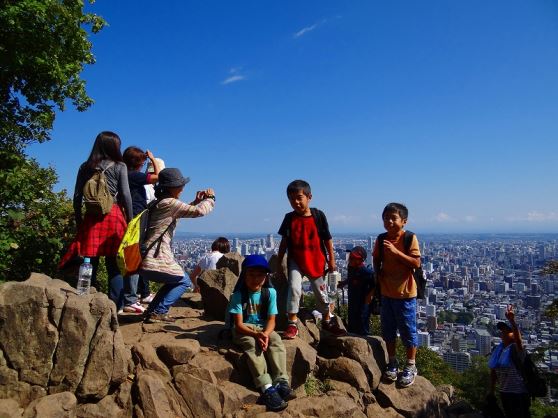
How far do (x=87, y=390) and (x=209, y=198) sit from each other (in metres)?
2.98

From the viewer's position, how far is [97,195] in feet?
18.5

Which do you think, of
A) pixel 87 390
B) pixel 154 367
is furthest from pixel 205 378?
pixel 87 390

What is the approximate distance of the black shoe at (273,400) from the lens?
16.2 ft

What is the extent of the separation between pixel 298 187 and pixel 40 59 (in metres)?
7.15

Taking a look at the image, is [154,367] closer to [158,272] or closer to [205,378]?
[205,378]

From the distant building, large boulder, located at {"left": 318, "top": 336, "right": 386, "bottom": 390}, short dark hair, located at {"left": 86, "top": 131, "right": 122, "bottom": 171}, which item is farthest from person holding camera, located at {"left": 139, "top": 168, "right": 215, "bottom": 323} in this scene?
the distant building

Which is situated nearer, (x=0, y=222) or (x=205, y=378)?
(x=205, y=378)

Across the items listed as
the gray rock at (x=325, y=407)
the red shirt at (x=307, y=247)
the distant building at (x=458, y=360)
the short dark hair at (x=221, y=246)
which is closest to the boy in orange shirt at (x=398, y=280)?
the red shirt at (x=307, y=247)

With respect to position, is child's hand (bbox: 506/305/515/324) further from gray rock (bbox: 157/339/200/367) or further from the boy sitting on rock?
gray rock (bbox: 157/339/200/367)

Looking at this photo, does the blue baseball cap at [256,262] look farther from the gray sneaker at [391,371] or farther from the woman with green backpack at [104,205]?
the gray sneaker at [391,371]

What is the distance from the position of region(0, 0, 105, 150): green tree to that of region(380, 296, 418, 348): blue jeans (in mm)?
9212

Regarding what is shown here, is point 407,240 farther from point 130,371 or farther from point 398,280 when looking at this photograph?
point 130,371

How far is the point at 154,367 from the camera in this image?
508 cm

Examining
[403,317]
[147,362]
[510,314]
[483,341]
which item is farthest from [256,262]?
[483,341]
